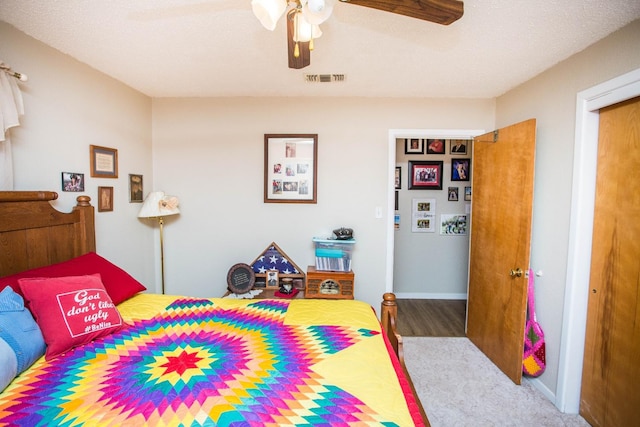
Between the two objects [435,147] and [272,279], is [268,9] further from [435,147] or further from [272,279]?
[435,147]

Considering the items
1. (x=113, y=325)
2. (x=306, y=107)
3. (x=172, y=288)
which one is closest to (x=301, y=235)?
(x=306, y=107)

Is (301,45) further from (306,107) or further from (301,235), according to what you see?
(301,235)

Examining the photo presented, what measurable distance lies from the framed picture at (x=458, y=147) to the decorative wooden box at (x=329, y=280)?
2.46m

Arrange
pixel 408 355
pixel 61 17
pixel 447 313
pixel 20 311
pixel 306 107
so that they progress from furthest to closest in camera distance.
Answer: pixel 447 313 → pixel 306 107 → pixel 408 355 → pixel 61 17 → pixel 20 311

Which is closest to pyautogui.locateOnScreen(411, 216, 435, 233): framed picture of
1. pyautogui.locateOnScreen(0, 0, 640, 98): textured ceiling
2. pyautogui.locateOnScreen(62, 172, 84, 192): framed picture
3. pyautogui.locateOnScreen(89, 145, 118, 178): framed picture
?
pyautogui.locateOnScreen(0, 0, 640, 98): textured ceiling

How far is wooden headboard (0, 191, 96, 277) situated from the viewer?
159cm

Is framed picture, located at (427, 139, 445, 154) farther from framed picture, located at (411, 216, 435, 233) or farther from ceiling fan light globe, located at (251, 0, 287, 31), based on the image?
ceiling fan light globe, located at (251, 0, 287, 31)

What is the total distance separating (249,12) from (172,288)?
2.69 m

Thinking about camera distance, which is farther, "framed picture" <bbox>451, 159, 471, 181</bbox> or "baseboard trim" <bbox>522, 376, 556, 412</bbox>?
"framed picture" <bbox>451, 159, 471, 181</bbox>

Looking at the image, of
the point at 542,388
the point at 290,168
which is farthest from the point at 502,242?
the point at 290,168

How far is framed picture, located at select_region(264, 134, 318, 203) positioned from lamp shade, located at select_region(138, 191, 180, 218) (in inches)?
35.1

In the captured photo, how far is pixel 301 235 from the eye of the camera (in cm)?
299

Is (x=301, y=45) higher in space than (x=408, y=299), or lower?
higher

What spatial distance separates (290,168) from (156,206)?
1.29 m
